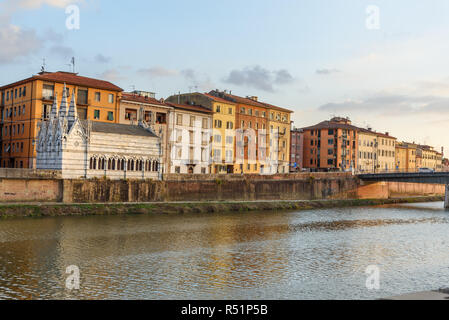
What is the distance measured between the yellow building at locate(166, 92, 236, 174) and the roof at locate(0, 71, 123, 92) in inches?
803

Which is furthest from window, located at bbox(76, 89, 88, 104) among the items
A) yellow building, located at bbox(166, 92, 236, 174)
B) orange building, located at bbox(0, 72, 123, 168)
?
yellow building, located at bbox(166, 92, 236, 174)

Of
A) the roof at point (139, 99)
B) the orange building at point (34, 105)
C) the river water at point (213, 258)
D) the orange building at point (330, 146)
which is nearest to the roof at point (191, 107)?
the roof at point (139, 99)

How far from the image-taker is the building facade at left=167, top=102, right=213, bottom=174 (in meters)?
85.9

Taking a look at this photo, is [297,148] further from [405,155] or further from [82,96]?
[82,96]

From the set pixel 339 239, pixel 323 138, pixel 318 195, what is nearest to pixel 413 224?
pixel 339 239

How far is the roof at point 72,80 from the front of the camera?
7181cm

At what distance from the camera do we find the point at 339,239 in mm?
42875

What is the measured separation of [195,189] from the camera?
7138 cm

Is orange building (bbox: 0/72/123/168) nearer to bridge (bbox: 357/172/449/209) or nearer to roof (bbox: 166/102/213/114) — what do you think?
roof (bbox: 166/102/213/114)

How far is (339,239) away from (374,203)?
168 feet

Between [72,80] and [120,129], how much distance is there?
13.0 meters
